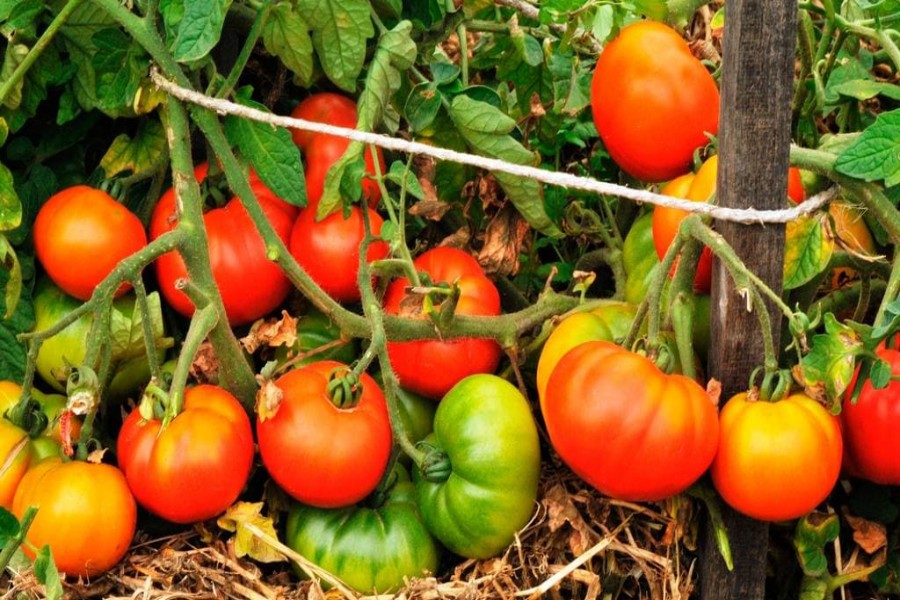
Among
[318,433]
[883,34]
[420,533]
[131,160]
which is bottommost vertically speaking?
[420,533]

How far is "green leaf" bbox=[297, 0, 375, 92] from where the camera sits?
52.4 inches

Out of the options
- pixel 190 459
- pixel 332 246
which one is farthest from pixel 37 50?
pixel 190 459

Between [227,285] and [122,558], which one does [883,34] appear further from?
[122,558]

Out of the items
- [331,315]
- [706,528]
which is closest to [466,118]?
[331,315]

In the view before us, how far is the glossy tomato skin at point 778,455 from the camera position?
1145 mm

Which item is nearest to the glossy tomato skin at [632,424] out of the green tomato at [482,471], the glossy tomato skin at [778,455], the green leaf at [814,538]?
the glossy tomato skin at [778,455]

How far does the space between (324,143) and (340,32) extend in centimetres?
18

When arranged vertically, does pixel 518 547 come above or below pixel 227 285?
below

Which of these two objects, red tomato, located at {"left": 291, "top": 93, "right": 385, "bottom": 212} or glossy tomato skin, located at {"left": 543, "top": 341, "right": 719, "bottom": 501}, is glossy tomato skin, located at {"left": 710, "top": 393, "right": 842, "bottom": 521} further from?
red tomato, located at {"left": 291, "top": 93, "right": 385, "bottom": 212}

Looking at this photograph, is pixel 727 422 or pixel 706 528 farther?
pixel 706 528

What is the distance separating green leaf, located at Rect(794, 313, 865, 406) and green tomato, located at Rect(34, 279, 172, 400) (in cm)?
81

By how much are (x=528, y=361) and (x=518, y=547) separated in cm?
31

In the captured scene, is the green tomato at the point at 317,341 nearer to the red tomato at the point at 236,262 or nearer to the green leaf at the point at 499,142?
the red tomato at the point at 236,262

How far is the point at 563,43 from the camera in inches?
54.6
